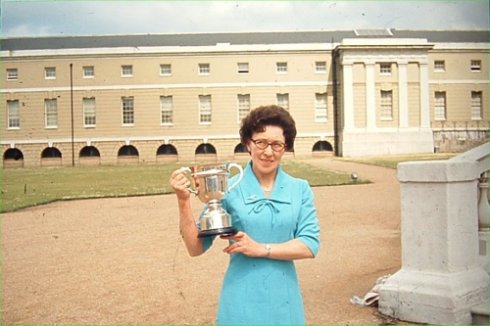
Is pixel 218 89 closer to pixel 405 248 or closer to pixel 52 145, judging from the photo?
pixel 52 145

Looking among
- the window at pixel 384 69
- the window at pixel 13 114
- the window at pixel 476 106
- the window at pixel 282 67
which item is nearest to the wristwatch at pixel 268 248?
the window at pixel 13 114

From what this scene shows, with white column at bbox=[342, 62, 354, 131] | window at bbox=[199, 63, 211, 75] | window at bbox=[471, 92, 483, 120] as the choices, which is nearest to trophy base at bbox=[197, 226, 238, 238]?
window at bbox=[471, 92, 483, 120]

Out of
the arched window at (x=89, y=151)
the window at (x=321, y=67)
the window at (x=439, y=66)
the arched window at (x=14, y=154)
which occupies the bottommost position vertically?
the arched window at (x=14, y=154)

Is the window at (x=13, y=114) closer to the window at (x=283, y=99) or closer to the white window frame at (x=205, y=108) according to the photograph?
the white window frame at (x=205, y=108)

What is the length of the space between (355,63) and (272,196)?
20996 millimetres

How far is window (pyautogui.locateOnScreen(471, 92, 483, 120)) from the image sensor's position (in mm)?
7797

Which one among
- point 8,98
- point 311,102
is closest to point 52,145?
point 8,98

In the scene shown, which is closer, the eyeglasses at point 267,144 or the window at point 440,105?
the eyeglasses at point 267,144

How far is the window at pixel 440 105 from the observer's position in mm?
11307

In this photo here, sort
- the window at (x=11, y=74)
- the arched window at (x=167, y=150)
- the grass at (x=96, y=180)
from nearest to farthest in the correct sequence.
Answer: the window at (x=11, y=74)
the grass at (x=96, y=180)
the arched window at (x=167, y=150)

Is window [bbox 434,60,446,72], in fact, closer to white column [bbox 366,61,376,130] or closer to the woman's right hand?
white column [bbox 366,61,376,130]

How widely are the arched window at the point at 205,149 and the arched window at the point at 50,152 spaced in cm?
390

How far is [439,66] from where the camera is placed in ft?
48.4

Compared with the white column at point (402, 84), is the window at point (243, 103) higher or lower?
lower
